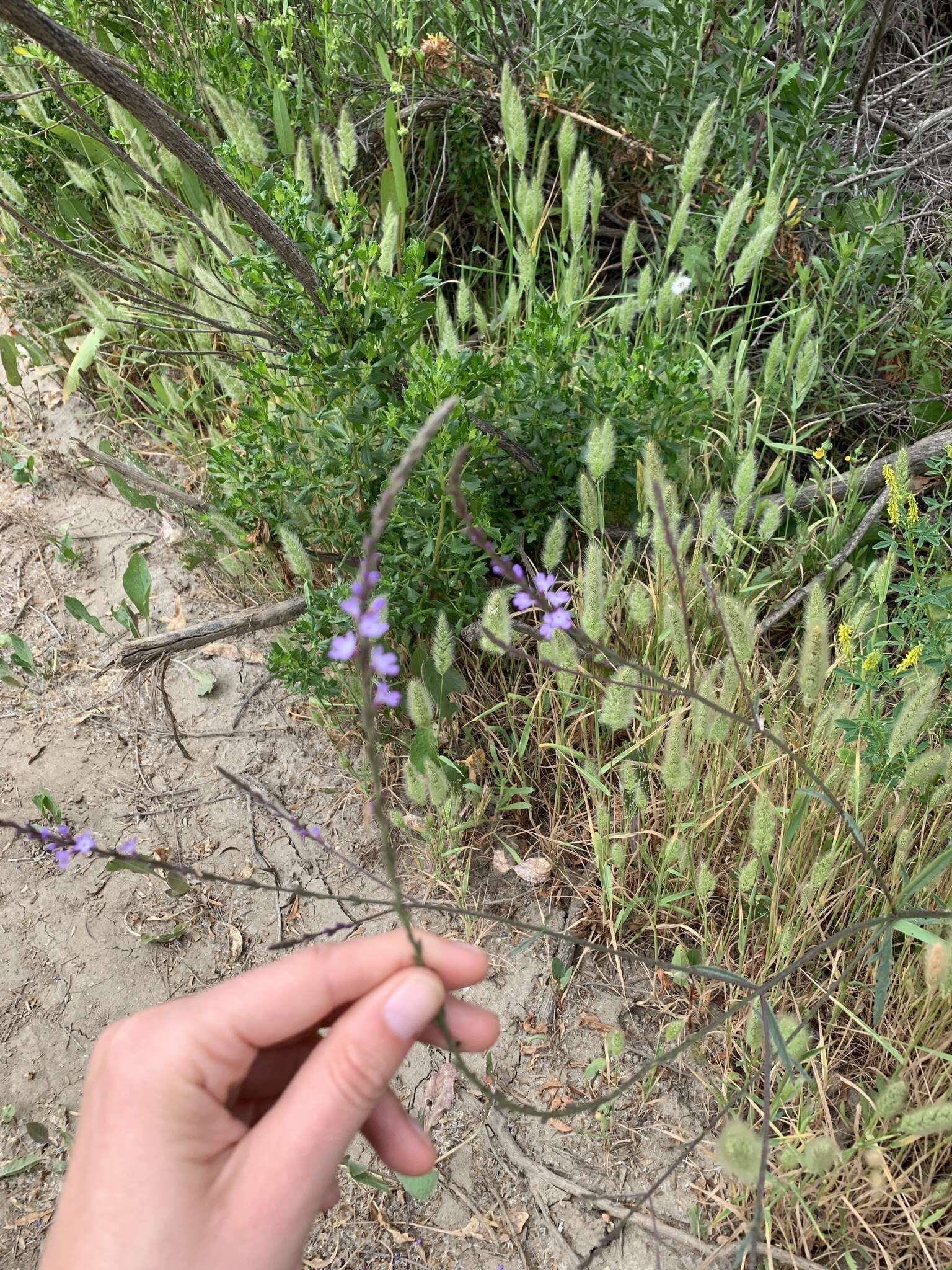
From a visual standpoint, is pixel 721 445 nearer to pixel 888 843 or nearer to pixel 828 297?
pixel 828 297

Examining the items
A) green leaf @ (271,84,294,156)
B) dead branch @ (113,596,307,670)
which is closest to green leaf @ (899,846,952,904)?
dead branch @ (113,596,307,670)

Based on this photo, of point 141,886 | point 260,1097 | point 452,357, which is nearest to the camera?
point 260,1097

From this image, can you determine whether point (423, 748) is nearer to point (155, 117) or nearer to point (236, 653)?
point (236, 653)

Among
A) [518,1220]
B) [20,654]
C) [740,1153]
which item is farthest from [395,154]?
[518,1220]

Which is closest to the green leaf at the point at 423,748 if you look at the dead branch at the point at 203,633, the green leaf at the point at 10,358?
the dead branch at the point at 203,633

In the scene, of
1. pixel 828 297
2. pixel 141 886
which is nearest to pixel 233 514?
pixel 141 886
